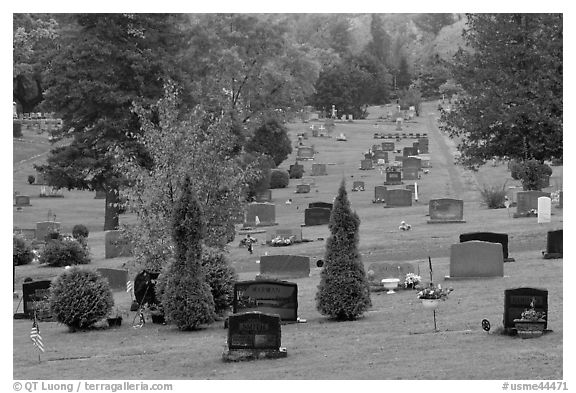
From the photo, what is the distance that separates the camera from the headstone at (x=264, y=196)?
187 ft

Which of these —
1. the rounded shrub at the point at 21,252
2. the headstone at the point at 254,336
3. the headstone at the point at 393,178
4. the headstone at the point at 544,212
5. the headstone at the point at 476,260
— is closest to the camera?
the headstone at the point at 254,336

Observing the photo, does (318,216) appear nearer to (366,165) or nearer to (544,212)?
(544,212)

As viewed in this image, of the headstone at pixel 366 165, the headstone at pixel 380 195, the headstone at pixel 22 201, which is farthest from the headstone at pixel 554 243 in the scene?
the headstone at pixel 366 165

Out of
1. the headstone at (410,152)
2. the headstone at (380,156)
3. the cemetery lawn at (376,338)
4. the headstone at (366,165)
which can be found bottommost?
the cemetery lawn at (376,338)

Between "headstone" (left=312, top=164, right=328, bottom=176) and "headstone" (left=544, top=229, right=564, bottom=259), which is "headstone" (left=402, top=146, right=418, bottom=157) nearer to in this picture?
"headstone" (left=312, top=164, right=328, bottom=176)

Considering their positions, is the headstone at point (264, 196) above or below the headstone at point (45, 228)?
above

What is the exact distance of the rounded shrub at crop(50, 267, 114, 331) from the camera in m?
27.1

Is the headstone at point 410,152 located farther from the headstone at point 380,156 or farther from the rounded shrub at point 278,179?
the rounded shrub at point 278,179

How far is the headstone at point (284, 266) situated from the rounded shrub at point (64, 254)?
31.9 ft

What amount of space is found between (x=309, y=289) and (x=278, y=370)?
1032 centimetres

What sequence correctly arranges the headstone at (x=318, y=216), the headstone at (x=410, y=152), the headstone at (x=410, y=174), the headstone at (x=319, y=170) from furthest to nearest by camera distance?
the headstone at (x=410, y=152)
the headstone at (x=319, y=170)
the headstone at (x=410, y=174)
the headstone at (x=318, y=216)

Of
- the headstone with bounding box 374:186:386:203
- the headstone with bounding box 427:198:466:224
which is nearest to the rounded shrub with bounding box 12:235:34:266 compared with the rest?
the headstone with bounding box 427:198:466:224

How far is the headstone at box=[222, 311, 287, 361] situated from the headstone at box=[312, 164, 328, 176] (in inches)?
1892

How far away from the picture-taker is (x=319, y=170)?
70.6 meters
